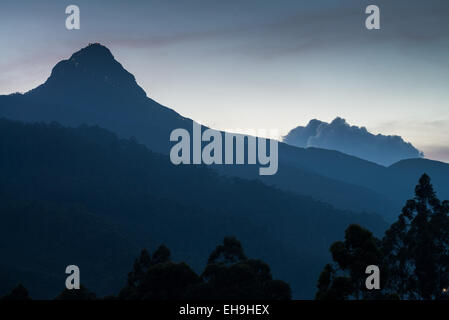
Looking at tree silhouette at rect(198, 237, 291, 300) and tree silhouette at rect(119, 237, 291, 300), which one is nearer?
tree silhouette at rect(198, 237, 291, 300)

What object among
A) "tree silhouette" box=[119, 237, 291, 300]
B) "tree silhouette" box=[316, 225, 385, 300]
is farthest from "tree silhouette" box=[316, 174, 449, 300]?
"tree silhouette" box=[316, 225, 385, 300]

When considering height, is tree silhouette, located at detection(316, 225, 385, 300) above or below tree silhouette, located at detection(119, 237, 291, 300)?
above

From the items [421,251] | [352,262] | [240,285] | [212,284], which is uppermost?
[352,262]

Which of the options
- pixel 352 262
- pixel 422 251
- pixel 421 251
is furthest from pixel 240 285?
pixel 422 251

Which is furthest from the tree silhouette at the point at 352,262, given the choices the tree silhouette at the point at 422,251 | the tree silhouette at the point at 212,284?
the tree silhouette at the point at 422,251

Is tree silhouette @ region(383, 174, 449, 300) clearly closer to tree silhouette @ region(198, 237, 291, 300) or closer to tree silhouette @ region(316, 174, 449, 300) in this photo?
tree silhouette @ region(316, 174, 449, 300)

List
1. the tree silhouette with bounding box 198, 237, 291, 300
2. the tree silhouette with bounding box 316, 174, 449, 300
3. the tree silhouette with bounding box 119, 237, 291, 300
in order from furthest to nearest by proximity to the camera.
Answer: the tree silhouette with bounding box 316, 174, 449, 300
the tree silhouette with bounding box 119, 237, 291, 300
the tree silhouette with bounding box 198, 237, 291, 300

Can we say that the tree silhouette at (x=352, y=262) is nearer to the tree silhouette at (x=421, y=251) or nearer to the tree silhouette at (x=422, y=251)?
the tree silhouette at (x=421, y=251)

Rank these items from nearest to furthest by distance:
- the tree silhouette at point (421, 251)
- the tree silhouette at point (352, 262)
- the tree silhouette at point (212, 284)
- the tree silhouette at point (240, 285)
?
the tree silhouette at point (352, 262) → the tree silhouette at point (240, 285) → the tree silhouette at point (212, 284) → the tree silhouette at point (421, 251)

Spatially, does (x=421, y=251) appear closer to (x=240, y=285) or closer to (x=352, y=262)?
(x=352, y=262)

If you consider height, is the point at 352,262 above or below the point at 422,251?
above
